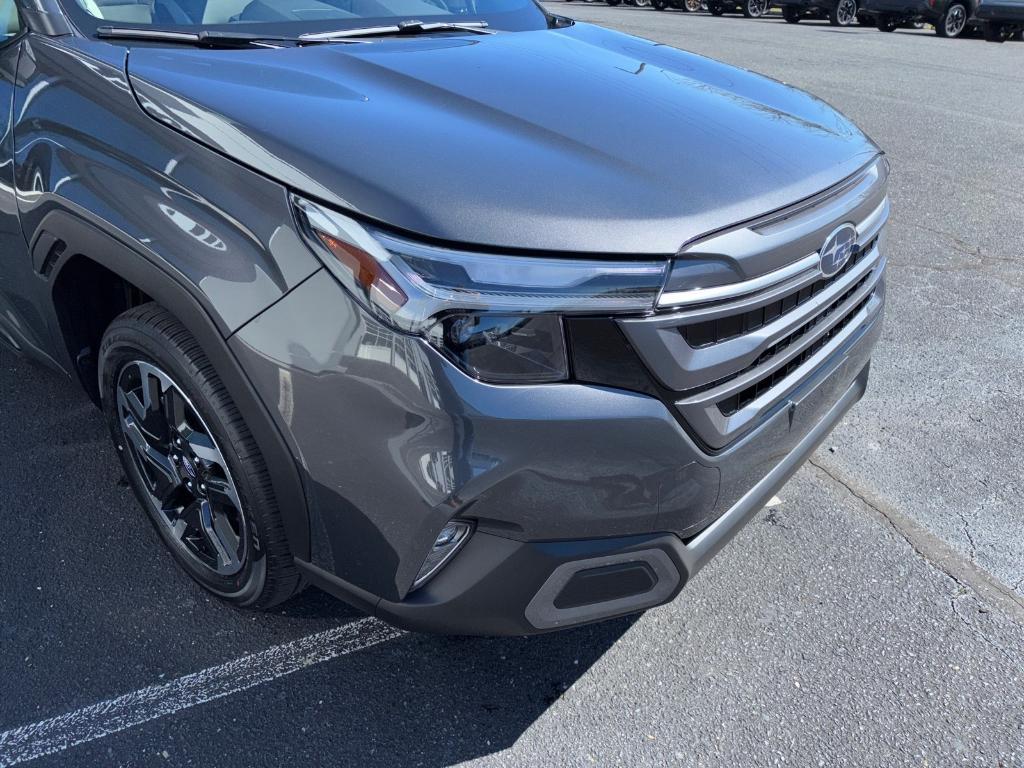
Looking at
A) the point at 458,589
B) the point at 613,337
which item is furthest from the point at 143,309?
the point at 613,337

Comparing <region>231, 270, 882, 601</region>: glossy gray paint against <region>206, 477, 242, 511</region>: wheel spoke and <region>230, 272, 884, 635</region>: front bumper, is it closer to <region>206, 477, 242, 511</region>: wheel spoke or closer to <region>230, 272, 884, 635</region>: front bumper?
<region>230, 272, 884, 635</region>: front bumper

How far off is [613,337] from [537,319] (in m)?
0.14

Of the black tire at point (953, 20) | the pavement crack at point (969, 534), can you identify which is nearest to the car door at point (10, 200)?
the pavement crack at point (969, 534)

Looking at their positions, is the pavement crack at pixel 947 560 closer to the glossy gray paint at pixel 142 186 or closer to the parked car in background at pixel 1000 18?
the glossy gray paint at pixel 142 186

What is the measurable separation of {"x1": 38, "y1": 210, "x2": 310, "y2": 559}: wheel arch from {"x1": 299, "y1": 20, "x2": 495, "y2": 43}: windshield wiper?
0.81m

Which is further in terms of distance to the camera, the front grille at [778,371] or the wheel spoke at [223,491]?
the wheel spoke at [223,491]

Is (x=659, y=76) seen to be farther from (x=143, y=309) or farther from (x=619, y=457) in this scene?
(x=143, y=309)

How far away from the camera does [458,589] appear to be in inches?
69.5

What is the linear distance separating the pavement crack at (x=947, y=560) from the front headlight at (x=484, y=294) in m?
1.57

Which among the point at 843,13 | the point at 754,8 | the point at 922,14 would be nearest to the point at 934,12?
the point at 922,14

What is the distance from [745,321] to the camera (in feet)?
5.99

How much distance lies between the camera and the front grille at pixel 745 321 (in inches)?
68.6

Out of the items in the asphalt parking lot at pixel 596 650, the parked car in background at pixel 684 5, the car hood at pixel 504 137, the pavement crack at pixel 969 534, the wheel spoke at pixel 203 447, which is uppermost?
the car hood at pixel 504 137

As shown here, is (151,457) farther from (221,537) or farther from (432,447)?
(432,447)
